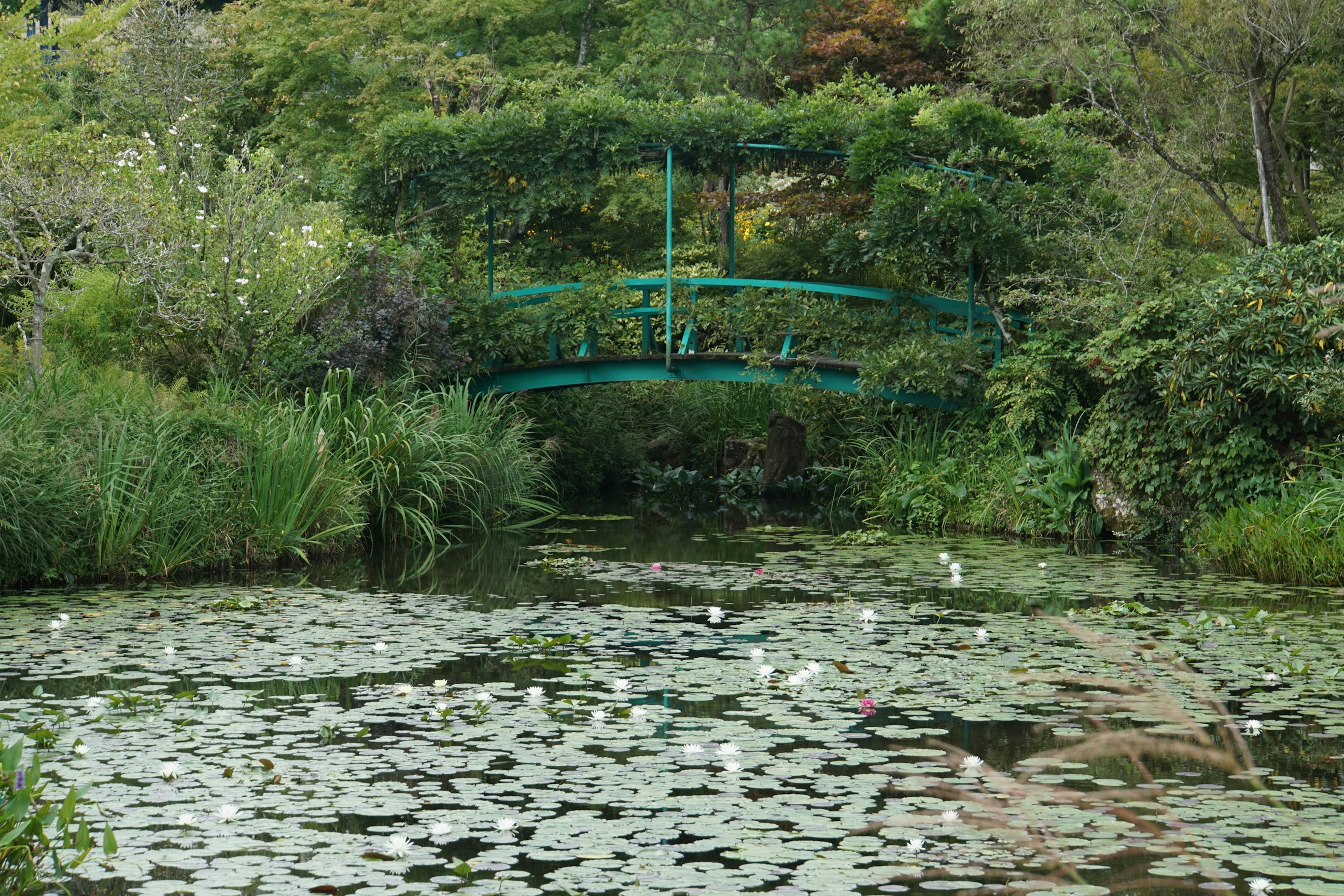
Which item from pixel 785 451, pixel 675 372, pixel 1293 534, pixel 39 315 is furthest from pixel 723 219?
pixel 1293 534

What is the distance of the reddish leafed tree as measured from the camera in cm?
1903

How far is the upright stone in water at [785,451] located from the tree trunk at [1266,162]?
5.65 metres

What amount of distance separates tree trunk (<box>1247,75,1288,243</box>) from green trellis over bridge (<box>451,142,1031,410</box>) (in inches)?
97.0

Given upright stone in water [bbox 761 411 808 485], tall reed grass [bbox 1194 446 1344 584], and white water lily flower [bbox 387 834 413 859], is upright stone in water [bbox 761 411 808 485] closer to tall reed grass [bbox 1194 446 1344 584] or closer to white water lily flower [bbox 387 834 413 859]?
tall reed grass [bbox 1194 446 1344 584]

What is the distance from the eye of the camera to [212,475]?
31.6 feet

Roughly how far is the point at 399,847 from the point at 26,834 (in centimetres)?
95

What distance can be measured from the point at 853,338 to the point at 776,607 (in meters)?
6.58

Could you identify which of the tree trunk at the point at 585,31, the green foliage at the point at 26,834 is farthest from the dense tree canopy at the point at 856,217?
the green foliage at the point at 26,834

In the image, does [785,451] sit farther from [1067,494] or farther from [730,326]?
[1067,494]

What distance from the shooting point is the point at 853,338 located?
46.8 feet

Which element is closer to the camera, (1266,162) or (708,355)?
(1266,162)

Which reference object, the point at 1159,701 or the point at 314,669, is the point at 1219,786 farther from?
the point at 314,669

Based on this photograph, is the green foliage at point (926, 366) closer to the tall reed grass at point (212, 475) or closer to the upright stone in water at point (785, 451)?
the upright stone in water at point (785, 451)

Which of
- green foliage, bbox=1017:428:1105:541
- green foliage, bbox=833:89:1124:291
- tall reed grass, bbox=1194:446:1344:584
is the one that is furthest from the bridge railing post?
tall reed grass, bbox=1194:446:1344:584
